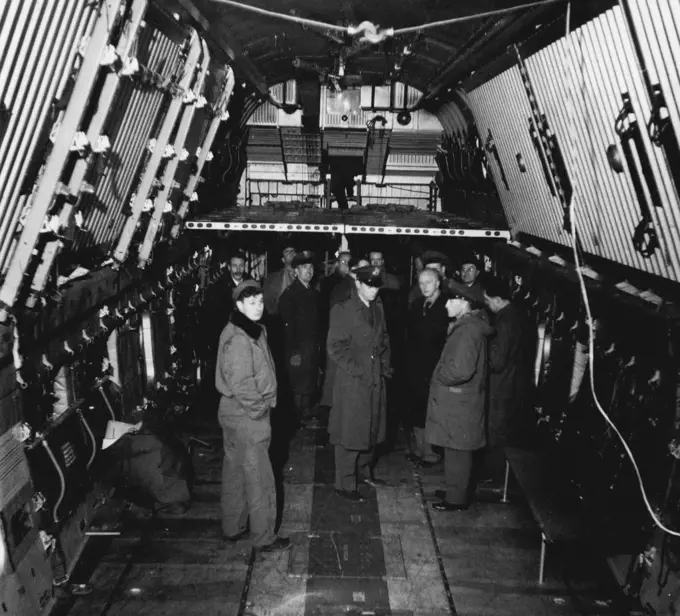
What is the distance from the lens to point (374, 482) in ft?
21.2

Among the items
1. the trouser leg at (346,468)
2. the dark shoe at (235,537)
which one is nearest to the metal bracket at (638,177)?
the trouser leg at (346,468)

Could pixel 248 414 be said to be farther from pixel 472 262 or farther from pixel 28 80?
pixel 472 262

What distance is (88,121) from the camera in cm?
440

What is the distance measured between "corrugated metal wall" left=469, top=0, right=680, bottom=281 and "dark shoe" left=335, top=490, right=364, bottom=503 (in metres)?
3.32

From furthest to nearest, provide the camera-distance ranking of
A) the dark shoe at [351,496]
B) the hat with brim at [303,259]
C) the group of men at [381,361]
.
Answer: the hat with brim at [303,259], the dark shoe at [351,496], the group of men at [381,361]

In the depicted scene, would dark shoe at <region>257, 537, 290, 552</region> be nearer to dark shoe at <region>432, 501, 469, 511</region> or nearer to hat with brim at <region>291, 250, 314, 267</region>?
dark shoe at <region>432, 501, 469, 511</region>

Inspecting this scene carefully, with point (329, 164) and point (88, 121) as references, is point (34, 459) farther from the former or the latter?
point (329, 164)

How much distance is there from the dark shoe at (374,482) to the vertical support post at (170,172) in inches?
140

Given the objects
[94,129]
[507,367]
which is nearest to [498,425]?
[507,367]

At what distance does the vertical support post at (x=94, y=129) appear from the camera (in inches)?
162

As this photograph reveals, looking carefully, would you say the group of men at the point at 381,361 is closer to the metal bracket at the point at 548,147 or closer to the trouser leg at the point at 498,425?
the trouser leg at the point at 498,425

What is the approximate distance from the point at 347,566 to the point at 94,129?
13.0ft

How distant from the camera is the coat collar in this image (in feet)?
16.0

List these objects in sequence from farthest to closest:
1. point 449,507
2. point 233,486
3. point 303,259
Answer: point 303,259
point 449,507
point 233,486
